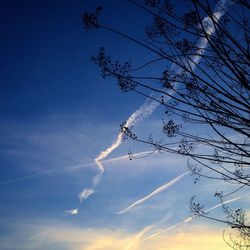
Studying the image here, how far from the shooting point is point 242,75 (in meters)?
4.88

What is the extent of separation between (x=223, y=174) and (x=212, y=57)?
2.01 m

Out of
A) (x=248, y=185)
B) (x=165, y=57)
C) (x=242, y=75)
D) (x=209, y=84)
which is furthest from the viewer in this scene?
(x=248, y=185)

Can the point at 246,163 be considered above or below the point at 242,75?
below

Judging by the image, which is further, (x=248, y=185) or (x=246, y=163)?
(x=248, y=185)

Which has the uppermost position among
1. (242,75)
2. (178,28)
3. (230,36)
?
(178,28)

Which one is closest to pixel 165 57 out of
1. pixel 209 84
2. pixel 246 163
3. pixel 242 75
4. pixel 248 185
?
pixel 209 84

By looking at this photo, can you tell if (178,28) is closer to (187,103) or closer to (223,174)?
(187,103)

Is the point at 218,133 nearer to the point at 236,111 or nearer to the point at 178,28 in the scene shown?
the point at 236,111

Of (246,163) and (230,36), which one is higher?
(230,36)

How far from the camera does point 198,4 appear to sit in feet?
16.2

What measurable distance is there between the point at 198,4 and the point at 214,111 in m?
1.58

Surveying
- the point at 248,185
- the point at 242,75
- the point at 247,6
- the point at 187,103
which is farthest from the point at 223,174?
the point at 247,6

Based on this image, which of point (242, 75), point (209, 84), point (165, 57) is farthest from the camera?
point (165, 57)

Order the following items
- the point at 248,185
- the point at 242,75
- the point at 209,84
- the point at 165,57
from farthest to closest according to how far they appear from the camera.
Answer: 1. the point at 248,185
2. the point at 165,57
3. the point at 209,84
4. the point at 242,75
